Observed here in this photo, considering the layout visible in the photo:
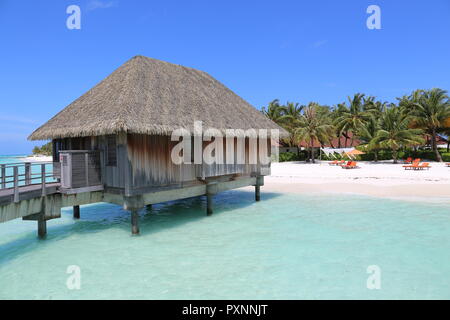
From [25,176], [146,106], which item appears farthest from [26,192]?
[146,106]

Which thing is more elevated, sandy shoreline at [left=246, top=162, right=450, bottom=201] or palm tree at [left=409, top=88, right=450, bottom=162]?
palm tree at [left=409, top=88, right=450, bottom=162]

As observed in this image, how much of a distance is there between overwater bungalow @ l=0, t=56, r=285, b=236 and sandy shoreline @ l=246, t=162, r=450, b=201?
9015 millimetres

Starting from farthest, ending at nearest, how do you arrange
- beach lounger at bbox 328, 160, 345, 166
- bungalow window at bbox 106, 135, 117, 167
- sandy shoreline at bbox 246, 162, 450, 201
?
beach lounger at bbox 328, 160, 345, 166 → sandy shoreline at bbox 246, 162, 450, 201 → bungalow window at bbox 106, 135, 117, 167

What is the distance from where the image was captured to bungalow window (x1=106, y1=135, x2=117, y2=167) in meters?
9.21

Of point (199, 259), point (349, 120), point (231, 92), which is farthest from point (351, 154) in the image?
point (199, 259)

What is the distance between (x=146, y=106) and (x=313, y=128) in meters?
27.3

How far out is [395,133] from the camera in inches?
1206

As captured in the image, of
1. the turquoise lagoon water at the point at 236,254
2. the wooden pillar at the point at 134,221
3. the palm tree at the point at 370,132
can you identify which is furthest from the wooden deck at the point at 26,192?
the palm tree at the point at 370,132

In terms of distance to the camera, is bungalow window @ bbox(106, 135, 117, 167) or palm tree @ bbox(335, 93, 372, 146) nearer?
bungalow window @ bbox(106, 135, 117, 167)

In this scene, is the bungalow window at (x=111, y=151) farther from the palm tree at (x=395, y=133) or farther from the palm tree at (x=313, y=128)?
the palm tree at (x=395, y=133)

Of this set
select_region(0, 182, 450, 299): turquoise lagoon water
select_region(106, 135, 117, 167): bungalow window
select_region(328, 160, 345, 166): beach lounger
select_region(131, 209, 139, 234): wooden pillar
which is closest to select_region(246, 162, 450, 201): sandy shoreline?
select_region(0, 182, 450, 299): turquoise lagoon water

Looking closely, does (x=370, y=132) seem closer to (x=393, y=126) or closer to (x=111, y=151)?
(x=393, y=126)

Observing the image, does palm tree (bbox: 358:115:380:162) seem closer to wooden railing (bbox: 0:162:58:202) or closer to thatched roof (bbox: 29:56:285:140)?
thatched roof (bbox: 29:56:285:140)
